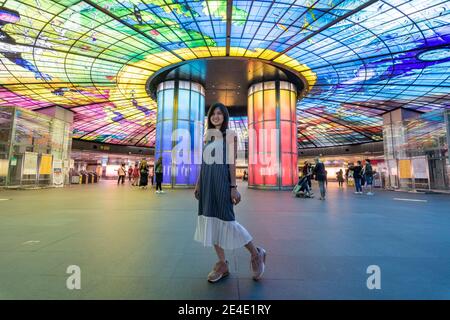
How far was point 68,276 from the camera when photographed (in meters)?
2.26

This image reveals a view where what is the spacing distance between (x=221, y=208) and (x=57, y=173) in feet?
68.9

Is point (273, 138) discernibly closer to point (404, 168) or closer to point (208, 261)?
point (404, 168)

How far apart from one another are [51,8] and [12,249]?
519 inches

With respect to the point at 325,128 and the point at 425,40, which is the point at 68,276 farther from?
the point at 325,128

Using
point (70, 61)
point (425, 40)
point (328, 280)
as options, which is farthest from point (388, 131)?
point (70, 61)

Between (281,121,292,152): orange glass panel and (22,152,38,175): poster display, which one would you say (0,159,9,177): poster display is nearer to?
(22,152,38,175): poster display

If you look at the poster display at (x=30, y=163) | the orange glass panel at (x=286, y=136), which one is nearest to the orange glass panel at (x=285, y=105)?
the orange glass panel at (x=286, y=136)

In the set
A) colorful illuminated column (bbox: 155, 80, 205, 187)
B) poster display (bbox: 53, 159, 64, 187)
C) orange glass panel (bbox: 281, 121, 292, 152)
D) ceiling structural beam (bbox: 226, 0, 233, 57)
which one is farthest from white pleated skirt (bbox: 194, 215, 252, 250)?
poster display (bbox: 53, 159, 64, 187)

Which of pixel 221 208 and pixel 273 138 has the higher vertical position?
pixel 273 138

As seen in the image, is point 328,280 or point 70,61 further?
point 70,61

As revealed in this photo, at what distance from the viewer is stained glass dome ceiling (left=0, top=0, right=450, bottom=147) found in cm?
1165

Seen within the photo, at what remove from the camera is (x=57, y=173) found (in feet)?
60.4

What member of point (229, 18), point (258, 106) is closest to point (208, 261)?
point (229, 18)

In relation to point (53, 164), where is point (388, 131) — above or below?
above
